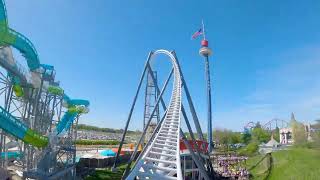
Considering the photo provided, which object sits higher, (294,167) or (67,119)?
(67,119)

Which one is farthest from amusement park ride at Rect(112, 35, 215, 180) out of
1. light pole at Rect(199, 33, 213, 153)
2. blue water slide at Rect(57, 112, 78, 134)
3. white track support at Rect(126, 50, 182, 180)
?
light pole at Rect(199, 33, 213, 153)

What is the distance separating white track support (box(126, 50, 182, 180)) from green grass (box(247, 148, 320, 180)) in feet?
34.4

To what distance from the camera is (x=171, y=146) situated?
16.3 meters

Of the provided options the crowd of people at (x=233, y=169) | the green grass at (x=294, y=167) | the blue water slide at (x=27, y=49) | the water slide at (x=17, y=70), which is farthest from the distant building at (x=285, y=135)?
the blue water slide at (x=27, y=49)

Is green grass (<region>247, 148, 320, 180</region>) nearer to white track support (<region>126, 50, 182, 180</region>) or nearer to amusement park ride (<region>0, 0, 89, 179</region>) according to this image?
white track support (<region>126, 50, 182, 180</region>)

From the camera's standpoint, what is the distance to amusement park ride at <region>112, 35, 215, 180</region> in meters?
13.7

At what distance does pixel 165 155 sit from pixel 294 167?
49.5 feet

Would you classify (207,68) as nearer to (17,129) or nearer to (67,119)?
(67,119)

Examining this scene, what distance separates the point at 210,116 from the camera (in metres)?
49.7

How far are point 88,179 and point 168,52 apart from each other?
14.4 meters

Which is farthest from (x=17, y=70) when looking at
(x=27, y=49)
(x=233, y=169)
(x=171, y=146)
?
(x=233, y=169)

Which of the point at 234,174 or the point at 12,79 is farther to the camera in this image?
the point at 234,174

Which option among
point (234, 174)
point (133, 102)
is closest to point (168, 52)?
point (133, 102)

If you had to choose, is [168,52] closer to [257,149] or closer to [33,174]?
[33,174]
